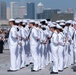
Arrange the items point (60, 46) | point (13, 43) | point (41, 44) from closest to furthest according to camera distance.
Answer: point (60, 46), point (13, 43), point (41, 44)

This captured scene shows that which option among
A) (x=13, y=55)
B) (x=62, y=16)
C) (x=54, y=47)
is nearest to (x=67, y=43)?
(x=54, y=47)

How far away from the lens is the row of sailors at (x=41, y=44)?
57.6 feet

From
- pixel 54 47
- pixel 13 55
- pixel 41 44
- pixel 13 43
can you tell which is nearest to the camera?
pixel 54 47

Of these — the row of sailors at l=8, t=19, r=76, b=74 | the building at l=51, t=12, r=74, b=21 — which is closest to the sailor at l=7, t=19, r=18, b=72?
the row of sailors at l=8, t=19, r=76, b=74

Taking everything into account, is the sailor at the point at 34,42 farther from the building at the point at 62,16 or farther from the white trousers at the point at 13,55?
the building at the point at 62,16

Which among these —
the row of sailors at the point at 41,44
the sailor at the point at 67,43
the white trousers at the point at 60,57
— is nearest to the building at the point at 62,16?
the row of sailors at the point at 41,44

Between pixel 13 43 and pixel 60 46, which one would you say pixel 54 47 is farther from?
pixel 13 43

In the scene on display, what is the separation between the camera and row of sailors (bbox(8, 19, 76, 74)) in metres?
17.6

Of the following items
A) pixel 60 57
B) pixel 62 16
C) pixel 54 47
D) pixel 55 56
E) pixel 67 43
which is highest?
pixel 62 16

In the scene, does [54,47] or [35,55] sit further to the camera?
[35,55]

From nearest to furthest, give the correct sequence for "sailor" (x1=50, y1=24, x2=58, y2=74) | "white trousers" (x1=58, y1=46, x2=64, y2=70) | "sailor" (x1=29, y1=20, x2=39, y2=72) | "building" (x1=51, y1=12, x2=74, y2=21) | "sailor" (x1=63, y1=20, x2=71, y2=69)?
"sailor" (x1=50, y1=24, x2=58, y2=74), "sailor" (x1=29, y1=20, x2=39, y2=72), "white trousers" (x1=58, y1=46, x2=64, y2=70), "sailor" (x1=63, y1=20, x2=71, y2=69), "building" (x1=51, y1=12, x2=74, y2=21)

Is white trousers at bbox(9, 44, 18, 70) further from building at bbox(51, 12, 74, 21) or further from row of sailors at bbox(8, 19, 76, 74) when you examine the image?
building at bbox(51, 12, 74, 21)

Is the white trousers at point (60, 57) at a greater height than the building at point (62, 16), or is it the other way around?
the building at point (62, 16)

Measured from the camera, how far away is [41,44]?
734 inches
